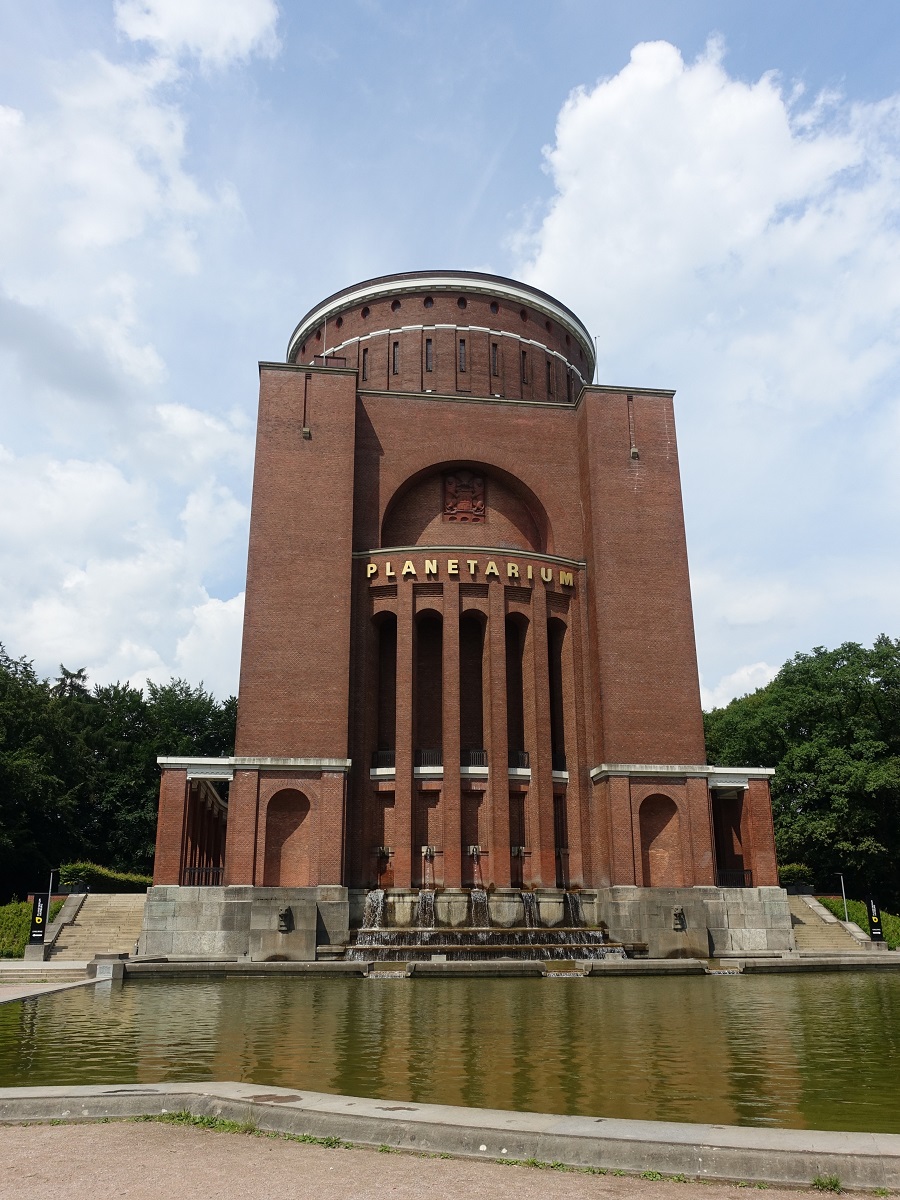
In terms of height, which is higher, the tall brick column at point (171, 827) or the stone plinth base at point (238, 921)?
the tall brick column at point (171, 827)

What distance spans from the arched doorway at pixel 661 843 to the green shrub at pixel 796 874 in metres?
13.8

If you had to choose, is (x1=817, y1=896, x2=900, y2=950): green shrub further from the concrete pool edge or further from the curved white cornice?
the concrete pool edge

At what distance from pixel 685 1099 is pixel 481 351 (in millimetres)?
34156

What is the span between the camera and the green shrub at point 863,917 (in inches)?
1179

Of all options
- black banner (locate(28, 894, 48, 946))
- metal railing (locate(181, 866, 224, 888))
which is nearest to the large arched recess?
metal railing (locate(181, 866, 224, 888))

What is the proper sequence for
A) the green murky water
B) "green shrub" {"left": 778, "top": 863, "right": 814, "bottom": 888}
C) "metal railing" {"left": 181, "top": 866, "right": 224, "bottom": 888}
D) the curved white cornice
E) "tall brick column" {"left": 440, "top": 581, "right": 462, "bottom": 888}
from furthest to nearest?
1. "green shrub" {"left": 778, "top": 863, "right": 814, "bottom": 888}
2. the curved white cornice
3. "tall brick column" {"left": 440, "top": 581, "right": 462, "bottom": 888}
4. "metal railing" {"left": 181, "top": 866, "right": 224, "bottom": 888}
5. the green murky water

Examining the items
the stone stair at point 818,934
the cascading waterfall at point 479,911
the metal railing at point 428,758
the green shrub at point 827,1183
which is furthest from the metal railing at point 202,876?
the green shrub at point 827,1183

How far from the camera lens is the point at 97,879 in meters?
35.5

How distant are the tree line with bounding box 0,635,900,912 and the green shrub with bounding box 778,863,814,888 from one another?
4.6 inches

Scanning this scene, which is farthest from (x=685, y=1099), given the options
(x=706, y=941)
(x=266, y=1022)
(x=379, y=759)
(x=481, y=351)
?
(x=481, y=351)

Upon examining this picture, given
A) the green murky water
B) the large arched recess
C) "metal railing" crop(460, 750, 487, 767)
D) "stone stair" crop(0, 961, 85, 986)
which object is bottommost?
the green murky water

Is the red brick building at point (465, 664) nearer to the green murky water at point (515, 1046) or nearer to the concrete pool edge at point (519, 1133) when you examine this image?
the green murky water at point (515, 1046)

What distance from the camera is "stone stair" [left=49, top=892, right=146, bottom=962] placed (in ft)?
86.0

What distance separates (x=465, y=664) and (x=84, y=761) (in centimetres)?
2281
